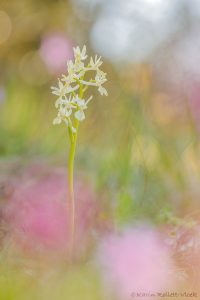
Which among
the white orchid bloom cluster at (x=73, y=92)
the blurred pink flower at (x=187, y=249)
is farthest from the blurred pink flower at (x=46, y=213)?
the white orchid bloom cluster at (x=73, y=92)

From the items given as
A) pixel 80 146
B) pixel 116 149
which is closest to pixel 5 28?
pixel 80 146

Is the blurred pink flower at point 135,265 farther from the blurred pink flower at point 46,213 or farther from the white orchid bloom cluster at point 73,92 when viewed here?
the white orchid bloom cluster at point 73,92

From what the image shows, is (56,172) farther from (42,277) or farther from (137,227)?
(42,277)

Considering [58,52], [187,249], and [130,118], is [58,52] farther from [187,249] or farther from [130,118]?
[187,249]

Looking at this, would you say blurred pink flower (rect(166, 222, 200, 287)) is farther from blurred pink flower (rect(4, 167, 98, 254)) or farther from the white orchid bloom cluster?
the white orchid bloom cluster

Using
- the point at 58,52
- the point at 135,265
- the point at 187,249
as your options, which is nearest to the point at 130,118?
the point at 187,249
